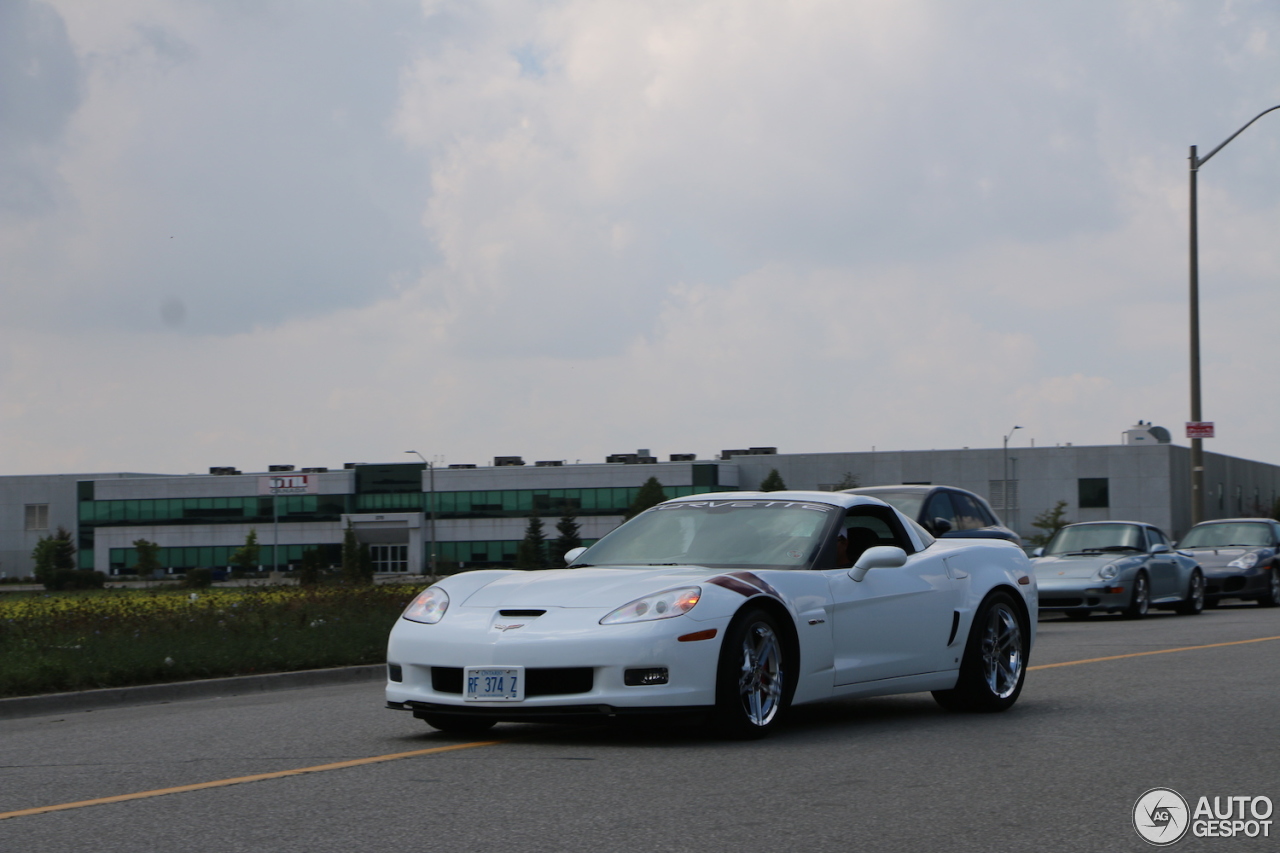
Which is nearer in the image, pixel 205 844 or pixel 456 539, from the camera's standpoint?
pixel 205 844

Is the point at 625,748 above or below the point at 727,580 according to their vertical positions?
below

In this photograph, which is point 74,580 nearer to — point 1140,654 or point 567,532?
point 567,532

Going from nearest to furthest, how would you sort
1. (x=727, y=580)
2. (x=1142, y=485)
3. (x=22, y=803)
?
(x=22, y=803), (x=727, y=580), (x=1142, y=485)

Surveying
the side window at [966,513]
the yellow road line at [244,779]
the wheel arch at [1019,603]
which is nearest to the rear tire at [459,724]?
the yellow road line at [244,779]

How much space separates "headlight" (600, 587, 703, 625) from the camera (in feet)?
24.0

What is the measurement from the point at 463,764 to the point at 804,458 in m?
95.1

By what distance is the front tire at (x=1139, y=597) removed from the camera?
21.7 meters

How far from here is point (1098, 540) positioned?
22.8 metres

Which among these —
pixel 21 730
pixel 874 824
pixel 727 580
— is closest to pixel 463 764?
pixel 727 580

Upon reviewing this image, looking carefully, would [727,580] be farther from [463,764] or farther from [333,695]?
[333,695]

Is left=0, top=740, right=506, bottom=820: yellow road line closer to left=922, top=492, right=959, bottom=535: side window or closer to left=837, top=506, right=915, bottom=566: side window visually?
left=837, top=506, right=915, bottom=566: side window

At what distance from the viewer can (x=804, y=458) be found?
3989 inches

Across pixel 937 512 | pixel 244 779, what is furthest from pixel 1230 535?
pixel 244 779

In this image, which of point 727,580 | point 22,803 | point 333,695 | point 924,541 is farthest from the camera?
point 333,695
